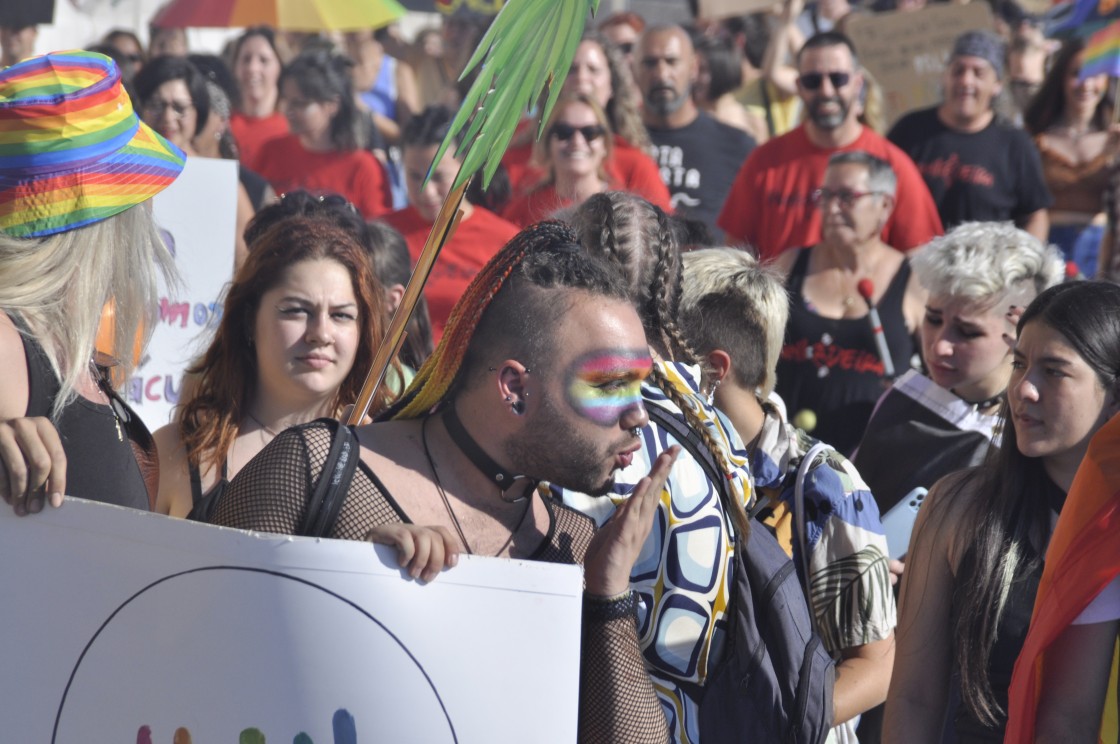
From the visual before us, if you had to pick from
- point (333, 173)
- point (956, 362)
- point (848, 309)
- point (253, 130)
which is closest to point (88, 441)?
point (956, 362)

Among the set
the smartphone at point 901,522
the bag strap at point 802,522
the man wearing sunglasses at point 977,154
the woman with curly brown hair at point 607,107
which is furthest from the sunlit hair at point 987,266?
the man wearing sunglasses at point 977,154

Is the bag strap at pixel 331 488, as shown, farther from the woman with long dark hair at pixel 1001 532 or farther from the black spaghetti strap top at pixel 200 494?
the woman with long dark hair at pixel 1001 532

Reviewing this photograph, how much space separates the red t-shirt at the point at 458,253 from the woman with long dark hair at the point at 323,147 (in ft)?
3.99

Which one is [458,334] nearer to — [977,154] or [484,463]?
[484,463]

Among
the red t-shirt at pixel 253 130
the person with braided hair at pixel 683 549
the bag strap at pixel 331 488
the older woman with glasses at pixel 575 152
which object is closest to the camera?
the bag strap at pixel 331 488

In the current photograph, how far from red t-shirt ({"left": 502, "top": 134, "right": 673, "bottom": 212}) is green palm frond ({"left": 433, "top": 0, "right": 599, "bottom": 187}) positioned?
146 inches

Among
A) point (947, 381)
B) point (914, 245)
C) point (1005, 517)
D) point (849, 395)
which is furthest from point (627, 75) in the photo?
point (1005, 517)

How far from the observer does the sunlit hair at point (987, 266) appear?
406 centimetres

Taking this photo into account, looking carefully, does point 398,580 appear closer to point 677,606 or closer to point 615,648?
point 615,648

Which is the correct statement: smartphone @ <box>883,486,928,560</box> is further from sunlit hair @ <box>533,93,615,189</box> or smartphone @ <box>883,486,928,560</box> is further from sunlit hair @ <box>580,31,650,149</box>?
sunlit hair @ <box>580,31,650,149</box>

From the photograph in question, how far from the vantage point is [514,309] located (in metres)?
2.13

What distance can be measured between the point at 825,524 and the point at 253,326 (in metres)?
1.35

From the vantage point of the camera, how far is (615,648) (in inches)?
83.3

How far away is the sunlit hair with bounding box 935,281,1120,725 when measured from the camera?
271cm
